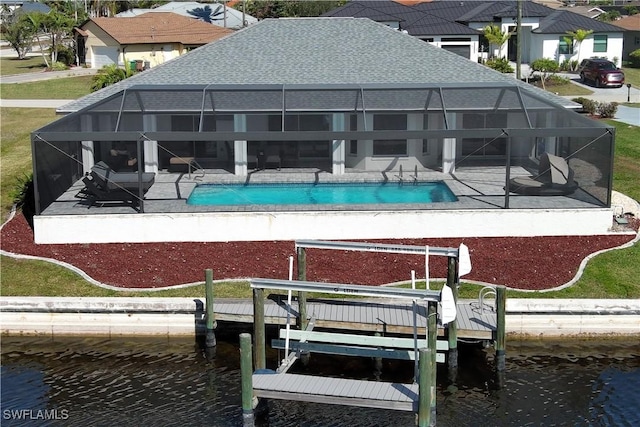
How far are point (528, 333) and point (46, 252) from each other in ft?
42.0

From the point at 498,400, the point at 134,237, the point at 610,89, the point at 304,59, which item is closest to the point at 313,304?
the point at 498,400

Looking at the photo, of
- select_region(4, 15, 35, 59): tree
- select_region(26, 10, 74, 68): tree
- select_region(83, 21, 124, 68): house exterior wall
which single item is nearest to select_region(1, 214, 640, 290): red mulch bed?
select_region(83, 21, 124, 68): house exterior wall

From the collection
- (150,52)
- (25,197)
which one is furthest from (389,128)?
(150,52)

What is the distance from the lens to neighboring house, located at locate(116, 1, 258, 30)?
89688mm

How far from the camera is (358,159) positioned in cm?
3100

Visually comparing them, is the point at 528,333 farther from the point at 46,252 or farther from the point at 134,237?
the point at 46,252

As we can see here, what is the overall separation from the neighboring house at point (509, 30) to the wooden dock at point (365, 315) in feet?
142

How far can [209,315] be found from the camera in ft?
65.7

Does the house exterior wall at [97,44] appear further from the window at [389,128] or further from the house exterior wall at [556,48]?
the window at [389,128]

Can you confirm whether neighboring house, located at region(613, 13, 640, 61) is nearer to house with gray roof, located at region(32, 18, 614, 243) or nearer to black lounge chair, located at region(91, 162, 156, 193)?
house with gray roof, located at region(32, 18, 614, 243)

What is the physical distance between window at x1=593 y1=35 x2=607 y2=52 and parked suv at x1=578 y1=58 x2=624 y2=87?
6.78 m

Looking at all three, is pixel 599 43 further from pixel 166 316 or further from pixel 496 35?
pixel 166 316

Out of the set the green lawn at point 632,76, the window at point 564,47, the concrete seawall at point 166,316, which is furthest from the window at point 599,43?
the concrete seawall at point 166,316

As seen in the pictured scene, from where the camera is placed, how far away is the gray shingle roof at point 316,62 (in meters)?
31.6
